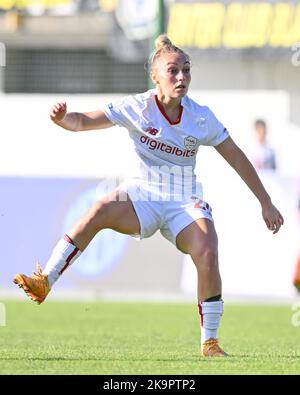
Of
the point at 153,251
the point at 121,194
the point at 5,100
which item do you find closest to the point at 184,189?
the point at 121,194

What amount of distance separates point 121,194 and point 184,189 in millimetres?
413

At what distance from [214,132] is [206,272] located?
0.91 m

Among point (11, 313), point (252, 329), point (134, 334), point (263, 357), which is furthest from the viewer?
point (11, 313)

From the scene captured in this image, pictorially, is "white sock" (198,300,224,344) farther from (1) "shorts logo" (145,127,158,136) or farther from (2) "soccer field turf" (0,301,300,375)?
(1) "shorts logo" (145,127,158,136)

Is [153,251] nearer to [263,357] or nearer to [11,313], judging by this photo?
[11,313]

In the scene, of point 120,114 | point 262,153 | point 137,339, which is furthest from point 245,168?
point 262,153

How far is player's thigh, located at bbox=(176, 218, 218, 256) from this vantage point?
7.38 meters

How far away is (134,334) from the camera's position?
9898 millimetres

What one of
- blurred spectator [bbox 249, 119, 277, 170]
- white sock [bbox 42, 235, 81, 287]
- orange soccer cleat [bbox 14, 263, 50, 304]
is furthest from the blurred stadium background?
orange soccer cleat [bbox 14, 263, 50, 304]

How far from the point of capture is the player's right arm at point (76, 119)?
7.28m

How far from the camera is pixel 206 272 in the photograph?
7391 mm

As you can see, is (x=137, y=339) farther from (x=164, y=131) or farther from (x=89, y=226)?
(x=164, y=131)

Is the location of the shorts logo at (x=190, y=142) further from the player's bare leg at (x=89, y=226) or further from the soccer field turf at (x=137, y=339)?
the soccer field turf at (x=137, y=339)
